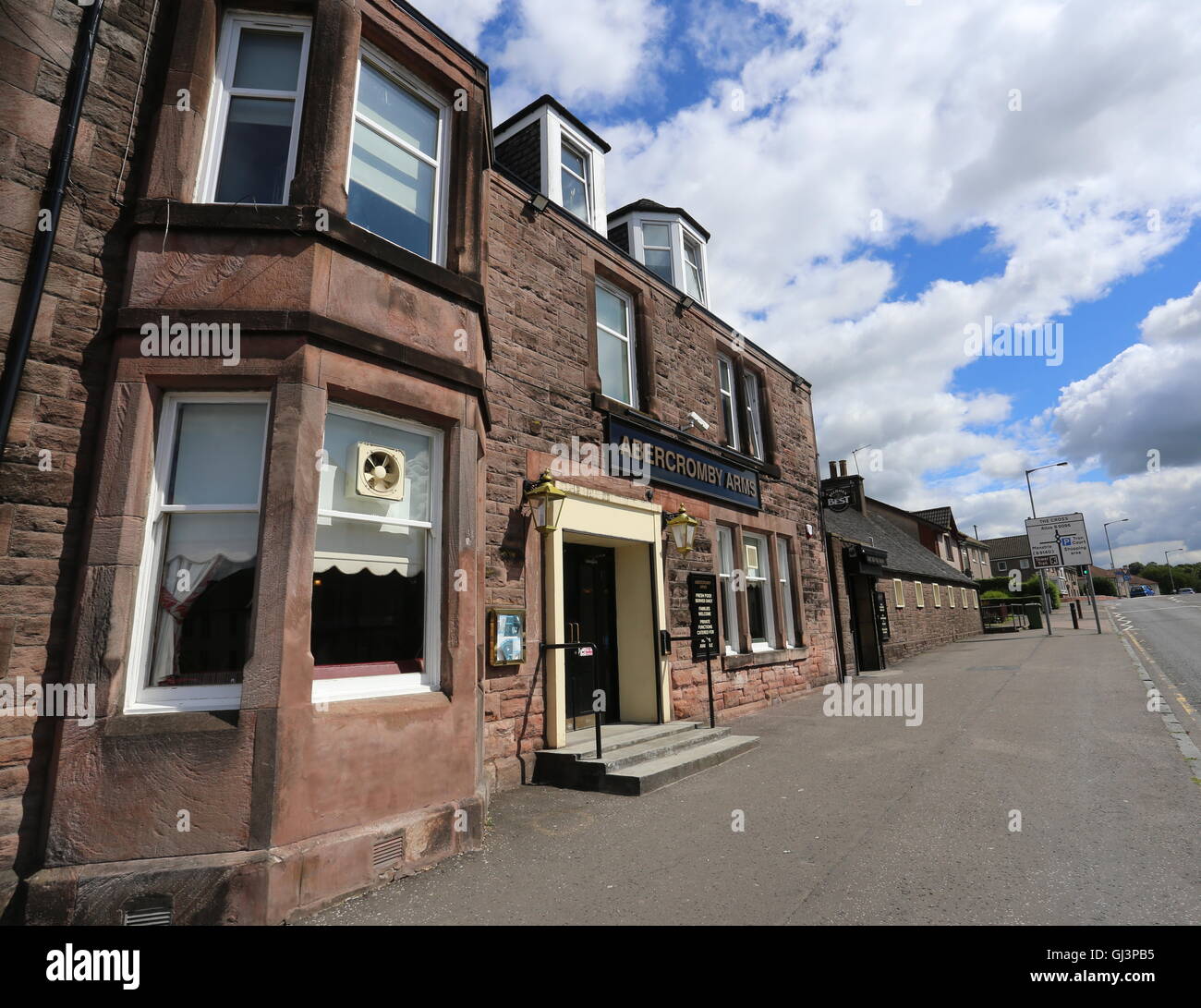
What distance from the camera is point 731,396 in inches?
507

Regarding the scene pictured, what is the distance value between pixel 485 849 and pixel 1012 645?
23.4 metres

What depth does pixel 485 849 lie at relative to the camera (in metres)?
5.00

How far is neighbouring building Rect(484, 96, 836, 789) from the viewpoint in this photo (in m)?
7.37

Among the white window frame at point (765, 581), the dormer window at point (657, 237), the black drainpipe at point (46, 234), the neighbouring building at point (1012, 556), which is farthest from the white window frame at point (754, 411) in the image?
the neighbouring building at point (1012, 556)

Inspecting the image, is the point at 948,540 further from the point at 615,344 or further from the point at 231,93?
the point at 231,93

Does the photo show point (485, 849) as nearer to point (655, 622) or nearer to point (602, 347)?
point (655, 622)

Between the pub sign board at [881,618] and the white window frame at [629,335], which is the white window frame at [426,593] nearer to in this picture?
the white window frame at [629,335]

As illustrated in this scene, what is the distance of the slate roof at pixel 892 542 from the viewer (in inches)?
875

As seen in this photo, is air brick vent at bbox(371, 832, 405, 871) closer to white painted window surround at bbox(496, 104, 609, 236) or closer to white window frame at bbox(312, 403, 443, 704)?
white window frame at bbox(312, 403, 443, 704)

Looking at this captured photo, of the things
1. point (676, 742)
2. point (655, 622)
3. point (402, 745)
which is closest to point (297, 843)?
point (402, 745)

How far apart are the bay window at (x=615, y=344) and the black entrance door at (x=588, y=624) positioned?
2.57 metres

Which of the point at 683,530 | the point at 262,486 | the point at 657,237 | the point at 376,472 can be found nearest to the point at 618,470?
the point at 683,530

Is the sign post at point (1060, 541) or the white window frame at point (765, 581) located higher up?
the sign post at point (1060, 541)

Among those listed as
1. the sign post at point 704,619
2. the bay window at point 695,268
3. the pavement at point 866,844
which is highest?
the bay window at point 695,268
